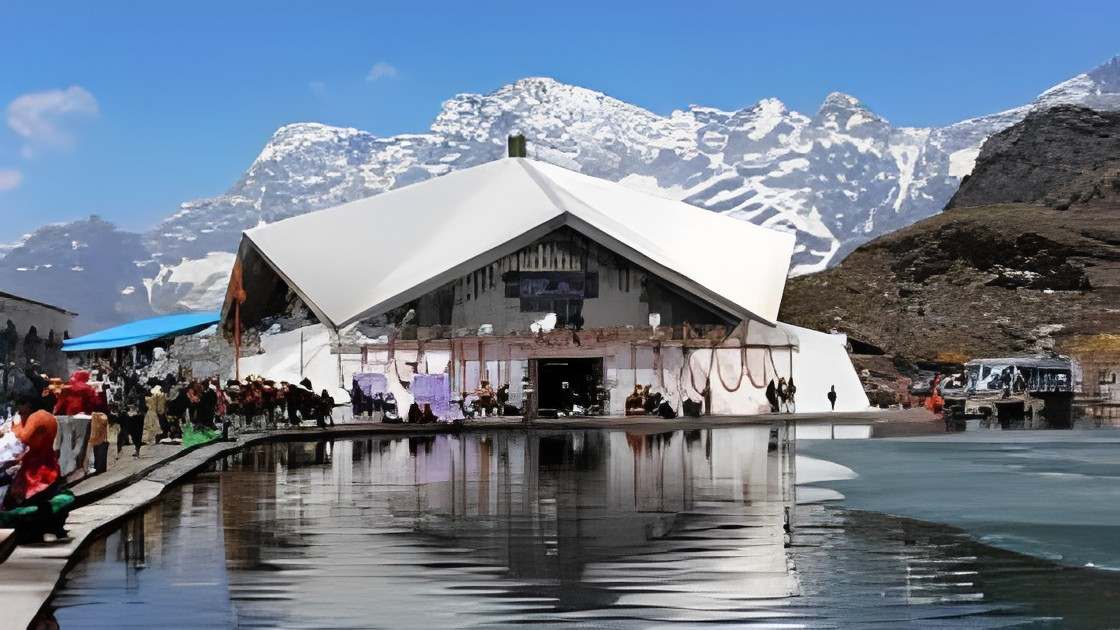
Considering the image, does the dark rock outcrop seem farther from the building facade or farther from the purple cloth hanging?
the building facade

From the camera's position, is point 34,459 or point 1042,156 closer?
point 34,459

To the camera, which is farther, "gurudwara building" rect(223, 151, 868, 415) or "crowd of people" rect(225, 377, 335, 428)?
"gurudwara building" rect(223, 151, 868, 415)

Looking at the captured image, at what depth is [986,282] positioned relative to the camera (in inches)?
4446

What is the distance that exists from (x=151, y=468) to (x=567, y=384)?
1278 inches

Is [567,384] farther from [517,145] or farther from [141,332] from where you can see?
[141,332]

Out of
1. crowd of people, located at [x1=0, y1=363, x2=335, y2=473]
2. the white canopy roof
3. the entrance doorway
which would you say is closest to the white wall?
the white canopy roof

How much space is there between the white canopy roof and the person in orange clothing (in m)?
35.1

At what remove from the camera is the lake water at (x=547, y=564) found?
33.7 feet

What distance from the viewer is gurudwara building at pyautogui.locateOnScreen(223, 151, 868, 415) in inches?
1989

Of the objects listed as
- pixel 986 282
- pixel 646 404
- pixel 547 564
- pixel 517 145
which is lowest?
pixel 547 564

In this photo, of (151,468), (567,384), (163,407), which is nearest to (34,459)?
(151,468)

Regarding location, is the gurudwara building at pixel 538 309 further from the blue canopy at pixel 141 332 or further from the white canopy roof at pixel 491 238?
the blue canopy at pixel 141 332

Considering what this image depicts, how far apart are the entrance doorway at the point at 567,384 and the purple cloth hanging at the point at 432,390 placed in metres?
3.32

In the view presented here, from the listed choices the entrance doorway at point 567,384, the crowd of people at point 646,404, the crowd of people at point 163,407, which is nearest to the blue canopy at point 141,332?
the crowd of people at point 163,407
